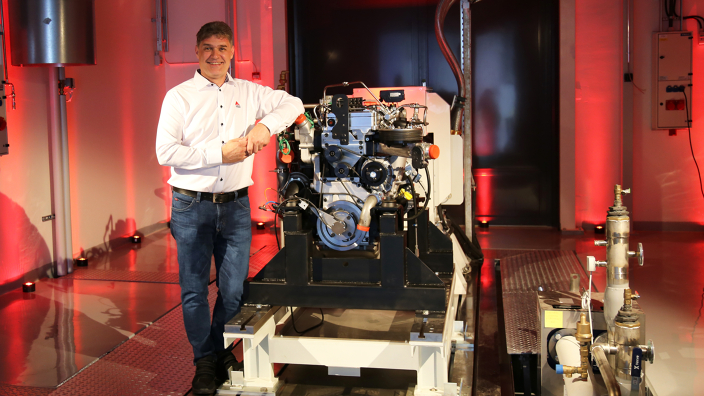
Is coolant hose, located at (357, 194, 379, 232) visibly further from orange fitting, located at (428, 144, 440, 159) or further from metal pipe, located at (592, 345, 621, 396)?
metal pipe, located at (592, 345, 621, 396)

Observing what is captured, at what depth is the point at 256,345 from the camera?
249 cm

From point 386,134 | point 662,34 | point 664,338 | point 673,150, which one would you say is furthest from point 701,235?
point 386,134

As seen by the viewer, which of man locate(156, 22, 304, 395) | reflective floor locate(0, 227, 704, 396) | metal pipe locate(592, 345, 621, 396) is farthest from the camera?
reflective floor locate(0, 227, 704, 396)

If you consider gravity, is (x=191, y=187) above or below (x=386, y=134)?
below

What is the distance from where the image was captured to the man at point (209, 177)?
2459 millimetres

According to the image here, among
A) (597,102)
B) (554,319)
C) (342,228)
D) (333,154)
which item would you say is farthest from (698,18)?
(342,228)

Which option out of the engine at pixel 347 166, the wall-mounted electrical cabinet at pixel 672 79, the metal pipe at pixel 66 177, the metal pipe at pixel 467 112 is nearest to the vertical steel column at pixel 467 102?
the metal pipe at pixel 467 112

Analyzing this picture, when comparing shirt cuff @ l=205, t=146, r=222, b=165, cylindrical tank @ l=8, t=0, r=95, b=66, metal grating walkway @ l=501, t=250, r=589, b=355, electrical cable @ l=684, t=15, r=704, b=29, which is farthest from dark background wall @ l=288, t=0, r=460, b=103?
shirt cuff @ l=205, t=146, r=222, b=165

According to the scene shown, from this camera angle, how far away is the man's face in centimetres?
250

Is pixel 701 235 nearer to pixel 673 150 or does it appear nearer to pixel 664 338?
pixel 673 150

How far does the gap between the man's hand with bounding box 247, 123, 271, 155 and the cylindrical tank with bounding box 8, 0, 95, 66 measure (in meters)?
2.43

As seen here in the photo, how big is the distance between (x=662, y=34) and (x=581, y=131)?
3.65ft

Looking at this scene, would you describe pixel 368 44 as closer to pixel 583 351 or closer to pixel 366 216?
pixel 366 216

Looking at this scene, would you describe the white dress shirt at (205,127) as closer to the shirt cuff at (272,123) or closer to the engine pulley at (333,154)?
the shirt cuff at (272,123)
